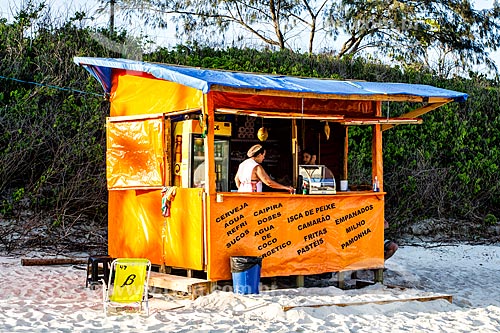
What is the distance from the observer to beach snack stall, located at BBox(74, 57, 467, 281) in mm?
9484

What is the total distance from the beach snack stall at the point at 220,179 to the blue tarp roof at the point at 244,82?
19 millimetres

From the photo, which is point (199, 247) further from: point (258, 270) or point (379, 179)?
point (379, 179)

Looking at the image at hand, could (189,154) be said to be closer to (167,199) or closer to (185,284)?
(167,199)

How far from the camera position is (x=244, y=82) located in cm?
927

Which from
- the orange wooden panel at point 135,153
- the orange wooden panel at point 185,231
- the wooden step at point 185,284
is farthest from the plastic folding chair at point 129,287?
the orange wooden panel at point 135,153

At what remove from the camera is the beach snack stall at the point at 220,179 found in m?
9.48

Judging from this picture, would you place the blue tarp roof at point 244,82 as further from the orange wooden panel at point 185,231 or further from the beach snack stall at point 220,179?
the orange wooden panel at point 185,231

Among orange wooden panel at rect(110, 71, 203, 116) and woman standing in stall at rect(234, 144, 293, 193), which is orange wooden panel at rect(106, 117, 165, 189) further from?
woman standing in stall at rect(234, 144, 293, 193)

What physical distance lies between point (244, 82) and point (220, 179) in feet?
6.55

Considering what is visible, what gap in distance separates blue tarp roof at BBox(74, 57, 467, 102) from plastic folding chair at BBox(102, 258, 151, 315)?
6.39 ft

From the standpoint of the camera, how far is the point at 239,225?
9617 millimetres

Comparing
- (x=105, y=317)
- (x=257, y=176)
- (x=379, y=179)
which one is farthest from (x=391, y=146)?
(x=105, y=317)

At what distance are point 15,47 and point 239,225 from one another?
619 cm

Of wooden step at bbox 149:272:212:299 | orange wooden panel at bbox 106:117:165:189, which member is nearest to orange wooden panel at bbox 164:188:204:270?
wooden step at bbox 149:272:212:299
